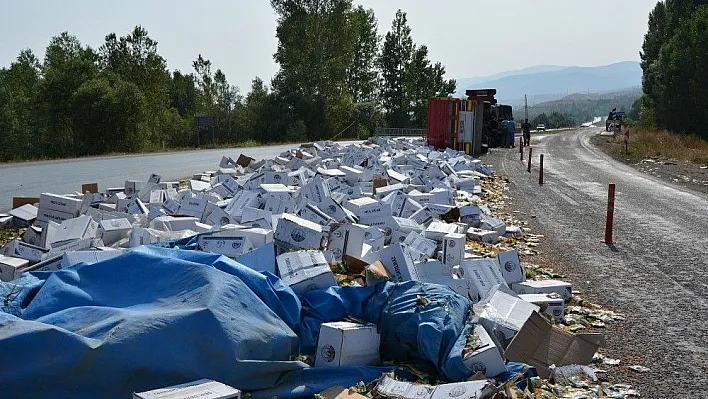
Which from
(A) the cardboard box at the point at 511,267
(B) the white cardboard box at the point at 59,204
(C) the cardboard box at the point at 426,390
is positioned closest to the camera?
(C) the cardboard box at the point at 426,390

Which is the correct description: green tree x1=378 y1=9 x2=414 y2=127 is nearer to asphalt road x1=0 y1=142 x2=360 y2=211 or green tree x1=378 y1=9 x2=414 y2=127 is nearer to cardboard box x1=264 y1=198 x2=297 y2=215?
asphalt road x1=0 y1=142 x2=360 y2=211

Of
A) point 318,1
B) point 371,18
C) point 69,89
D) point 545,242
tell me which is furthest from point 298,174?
point 371,18

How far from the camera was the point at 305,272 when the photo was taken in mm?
5188

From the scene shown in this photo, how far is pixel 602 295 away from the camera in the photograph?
676 cm

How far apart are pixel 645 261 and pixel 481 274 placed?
126 inches

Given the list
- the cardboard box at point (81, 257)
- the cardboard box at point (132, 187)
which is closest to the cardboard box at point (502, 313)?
the cardboard box at point (81, 257)

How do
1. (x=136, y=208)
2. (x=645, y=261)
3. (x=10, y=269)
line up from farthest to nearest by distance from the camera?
(x=136, y=208) < (x=645, y=261) < (x=10, y=269)

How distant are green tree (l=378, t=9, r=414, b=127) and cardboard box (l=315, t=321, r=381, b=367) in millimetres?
65080

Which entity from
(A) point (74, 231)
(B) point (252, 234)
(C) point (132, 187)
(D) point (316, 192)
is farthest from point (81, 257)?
(C) point (132, 187)

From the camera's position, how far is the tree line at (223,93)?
38750 millimetres

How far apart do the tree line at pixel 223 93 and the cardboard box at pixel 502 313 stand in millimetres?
28916

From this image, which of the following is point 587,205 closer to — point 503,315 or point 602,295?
point 602,295

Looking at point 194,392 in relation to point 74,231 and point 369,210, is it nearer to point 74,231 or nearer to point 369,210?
point 74,231

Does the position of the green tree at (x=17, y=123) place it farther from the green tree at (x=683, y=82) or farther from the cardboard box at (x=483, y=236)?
the green tree at (x=683, y=82)
